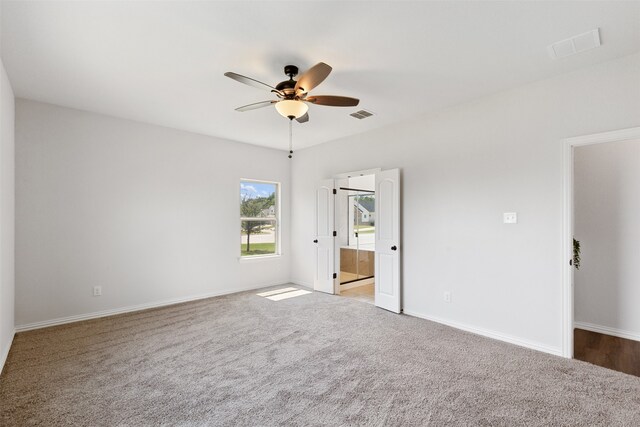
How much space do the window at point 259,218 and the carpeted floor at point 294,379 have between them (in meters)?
2.19

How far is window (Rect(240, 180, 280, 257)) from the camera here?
5727 mm

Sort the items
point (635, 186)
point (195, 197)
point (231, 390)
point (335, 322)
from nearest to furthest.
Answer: point (231, 390), point (635, 186), point (335, 322), point (195, 197)

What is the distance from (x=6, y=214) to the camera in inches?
116

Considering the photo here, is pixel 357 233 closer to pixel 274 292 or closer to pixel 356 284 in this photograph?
pixel 356 284

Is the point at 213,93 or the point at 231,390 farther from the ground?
the point at 213,93

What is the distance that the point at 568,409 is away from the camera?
212cm

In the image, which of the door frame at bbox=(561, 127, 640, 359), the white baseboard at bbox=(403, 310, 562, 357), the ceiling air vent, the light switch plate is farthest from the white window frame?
the door frame at bbox=(561, 127, 640, 359)

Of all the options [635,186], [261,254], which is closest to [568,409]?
[635,186]

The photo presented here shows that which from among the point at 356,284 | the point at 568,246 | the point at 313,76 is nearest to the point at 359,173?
the point at 356,284

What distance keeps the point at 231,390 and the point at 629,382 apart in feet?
10.5

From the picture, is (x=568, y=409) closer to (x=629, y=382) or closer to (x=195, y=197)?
(x=629, y=382)

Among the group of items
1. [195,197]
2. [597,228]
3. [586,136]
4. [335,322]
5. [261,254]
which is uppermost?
[586,136]

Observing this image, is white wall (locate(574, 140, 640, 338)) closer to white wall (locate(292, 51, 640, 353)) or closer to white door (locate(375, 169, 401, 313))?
white wall (locate(292, 51, 640, 353))

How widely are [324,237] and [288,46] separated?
3.54 meters
